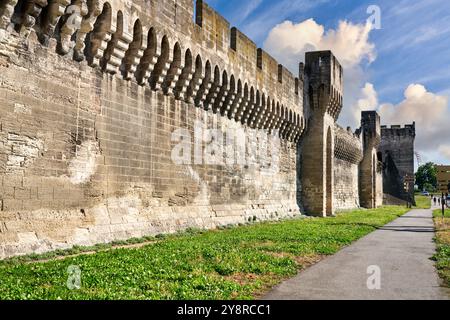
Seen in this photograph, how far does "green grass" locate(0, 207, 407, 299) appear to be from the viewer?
17.2ft

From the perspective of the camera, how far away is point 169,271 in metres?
6.61

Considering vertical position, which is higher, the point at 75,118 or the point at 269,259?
the point at 75,118

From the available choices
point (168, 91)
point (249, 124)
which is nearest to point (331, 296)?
point (168, 91)

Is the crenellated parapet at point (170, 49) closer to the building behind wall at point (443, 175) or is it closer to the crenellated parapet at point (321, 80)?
the crenellated parapet at point (321, 80)

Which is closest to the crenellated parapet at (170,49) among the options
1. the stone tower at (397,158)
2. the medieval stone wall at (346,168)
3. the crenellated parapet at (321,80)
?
Result: the crenellated parapet at (321,80)

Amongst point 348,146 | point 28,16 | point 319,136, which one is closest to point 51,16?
point 28,16

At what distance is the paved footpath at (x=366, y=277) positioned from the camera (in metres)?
5.42

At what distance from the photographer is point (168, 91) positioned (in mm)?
12516

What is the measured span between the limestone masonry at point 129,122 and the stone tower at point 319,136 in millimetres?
2952

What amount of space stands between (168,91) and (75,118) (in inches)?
147

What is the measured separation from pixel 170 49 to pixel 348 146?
24.2m

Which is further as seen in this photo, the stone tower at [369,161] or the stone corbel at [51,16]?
the stone tower at [369,161]

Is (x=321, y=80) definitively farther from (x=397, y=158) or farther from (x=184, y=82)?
(x=397, y=158)
